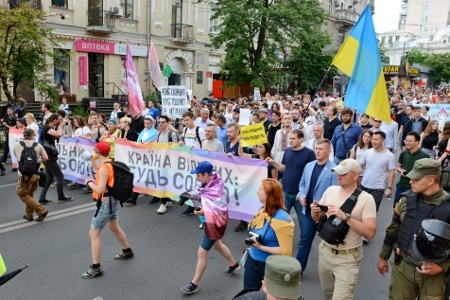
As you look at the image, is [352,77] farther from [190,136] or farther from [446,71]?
[446,71]

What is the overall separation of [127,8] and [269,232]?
25.1 m

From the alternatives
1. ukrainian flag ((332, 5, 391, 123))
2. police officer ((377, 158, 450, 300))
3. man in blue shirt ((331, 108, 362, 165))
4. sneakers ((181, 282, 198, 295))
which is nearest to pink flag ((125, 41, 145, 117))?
man in blue shirt ((331, 108, 362, 165))

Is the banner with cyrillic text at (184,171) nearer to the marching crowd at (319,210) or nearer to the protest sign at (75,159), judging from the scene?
the marching crowd at (319,210)

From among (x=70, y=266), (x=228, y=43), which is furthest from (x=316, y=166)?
(x=228, y=43)

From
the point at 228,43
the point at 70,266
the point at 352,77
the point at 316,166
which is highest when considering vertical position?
the point at 228,43

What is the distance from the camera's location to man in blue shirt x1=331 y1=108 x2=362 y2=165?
7590 millimetres

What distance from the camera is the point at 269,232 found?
3.51 m

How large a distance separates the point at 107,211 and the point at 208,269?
58.7 inches

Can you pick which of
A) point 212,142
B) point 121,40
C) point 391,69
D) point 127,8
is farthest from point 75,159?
point 391,69

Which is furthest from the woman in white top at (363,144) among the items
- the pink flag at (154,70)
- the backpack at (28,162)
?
the pink flag at (154,70)

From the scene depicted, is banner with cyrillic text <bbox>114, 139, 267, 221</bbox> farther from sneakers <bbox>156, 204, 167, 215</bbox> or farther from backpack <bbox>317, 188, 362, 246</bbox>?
backpack <bbox>317, 188, 362, 246</bbox>

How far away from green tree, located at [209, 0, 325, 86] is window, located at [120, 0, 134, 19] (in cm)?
557

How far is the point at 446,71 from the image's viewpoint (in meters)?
59.8

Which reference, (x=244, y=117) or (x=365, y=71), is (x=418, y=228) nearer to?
(x=365, y=71)
